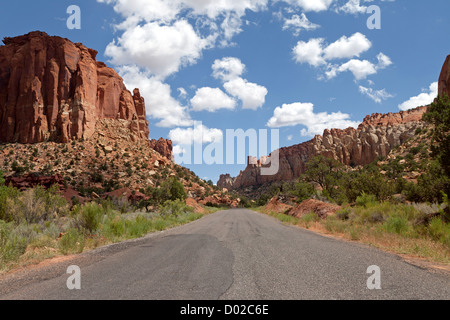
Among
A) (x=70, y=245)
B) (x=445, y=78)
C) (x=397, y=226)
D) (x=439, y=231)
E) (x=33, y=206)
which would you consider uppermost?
(x=445, y=78)

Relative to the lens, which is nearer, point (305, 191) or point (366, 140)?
point (305, 191)

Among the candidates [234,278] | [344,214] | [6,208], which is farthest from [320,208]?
[6,208]

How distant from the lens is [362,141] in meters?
105

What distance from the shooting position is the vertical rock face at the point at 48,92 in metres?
59.6

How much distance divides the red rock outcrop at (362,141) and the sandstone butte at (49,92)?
224 ft

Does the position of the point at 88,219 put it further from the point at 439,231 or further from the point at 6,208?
the point at 439,231

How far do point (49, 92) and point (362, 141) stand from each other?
105 meters

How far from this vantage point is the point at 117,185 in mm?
48125

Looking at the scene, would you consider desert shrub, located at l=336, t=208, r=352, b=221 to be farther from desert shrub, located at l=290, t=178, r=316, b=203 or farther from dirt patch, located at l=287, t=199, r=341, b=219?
desert shrub, located at l=290, t=178, r=316, b=203

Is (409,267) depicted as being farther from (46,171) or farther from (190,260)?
(46,171)

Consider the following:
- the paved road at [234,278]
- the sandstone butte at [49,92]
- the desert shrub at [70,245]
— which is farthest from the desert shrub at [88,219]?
the sandstone butte at [49,92]

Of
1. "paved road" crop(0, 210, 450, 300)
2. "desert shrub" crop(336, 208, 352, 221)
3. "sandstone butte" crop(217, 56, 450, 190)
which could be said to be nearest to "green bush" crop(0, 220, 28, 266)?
"paved road" crop(0, 210, 450, 300)
